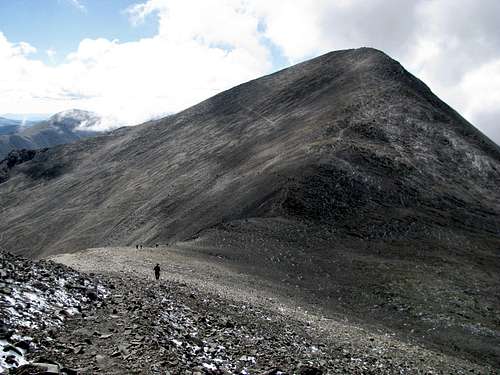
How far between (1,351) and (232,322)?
32.4 feet

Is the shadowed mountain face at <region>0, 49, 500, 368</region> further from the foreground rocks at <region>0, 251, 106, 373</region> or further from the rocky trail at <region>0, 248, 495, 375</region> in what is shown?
the foreground rocks at <region>0, 251, 106, 373</region>

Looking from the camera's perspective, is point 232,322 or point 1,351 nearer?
point 1,351

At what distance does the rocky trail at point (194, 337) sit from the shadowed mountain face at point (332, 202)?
1023 centimetres

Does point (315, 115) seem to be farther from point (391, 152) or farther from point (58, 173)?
point (58, 173)

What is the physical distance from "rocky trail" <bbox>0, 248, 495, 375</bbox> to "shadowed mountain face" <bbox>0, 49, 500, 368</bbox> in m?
10.2

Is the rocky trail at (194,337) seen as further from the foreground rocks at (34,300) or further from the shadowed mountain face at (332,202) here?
the shadowed mountain face at (332,202)

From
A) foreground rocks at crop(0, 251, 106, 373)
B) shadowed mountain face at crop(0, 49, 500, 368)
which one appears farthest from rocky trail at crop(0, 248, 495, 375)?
shadowed mountain face at crop(0, 49, 500, 368)

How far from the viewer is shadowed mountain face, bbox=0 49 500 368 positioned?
39.5 metres

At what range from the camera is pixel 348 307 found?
36125 millimetres

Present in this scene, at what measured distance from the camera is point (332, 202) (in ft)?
185

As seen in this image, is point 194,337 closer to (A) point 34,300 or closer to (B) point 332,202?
(A) point 34,300

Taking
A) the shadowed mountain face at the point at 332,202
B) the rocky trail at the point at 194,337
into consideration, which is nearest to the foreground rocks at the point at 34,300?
the rocky trail at the point at 194,337

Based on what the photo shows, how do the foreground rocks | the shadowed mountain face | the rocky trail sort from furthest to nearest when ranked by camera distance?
the shadowed mountain face < the rocky trail < the foreground rocks

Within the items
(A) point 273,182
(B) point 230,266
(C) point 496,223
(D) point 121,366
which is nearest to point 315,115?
(A) point 273,182
